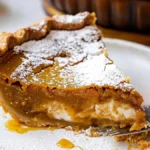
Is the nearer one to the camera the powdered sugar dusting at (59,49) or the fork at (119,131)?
the fork at (119,131)

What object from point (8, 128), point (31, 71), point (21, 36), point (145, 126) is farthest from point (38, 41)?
point (145, 126)

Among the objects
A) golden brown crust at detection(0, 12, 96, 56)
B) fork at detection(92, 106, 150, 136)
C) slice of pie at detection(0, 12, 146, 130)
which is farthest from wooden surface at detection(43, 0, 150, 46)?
fork at detection(92, 106, 150, 136)

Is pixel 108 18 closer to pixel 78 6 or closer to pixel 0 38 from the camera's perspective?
pixel 78 6

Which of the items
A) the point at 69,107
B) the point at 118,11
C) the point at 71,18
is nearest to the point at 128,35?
the point at 118,11

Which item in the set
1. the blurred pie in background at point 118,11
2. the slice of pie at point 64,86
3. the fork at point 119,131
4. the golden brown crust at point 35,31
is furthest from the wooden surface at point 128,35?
the fork at point 119,131

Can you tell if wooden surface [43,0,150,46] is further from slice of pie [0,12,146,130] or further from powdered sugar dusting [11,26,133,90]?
slice of pie [0,12,146,130]

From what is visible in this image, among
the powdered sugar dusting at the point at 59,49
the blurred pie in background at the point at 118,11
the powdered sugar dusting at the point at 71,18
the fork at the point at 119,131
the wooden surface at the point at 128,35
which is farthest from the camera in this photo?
the wooden surface at the point at 128,35

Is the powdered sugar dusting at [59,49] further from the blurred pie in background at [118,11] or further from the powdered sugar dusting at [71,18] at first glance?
the blurred pie in background at [118,11]

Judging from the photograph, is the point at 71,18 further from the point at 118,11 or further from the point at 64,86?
the point at 64,86

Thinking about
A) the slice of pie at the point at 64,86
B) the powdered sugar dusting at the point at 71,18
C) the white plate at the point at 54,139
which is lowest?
the white plate at the point at 54,139
